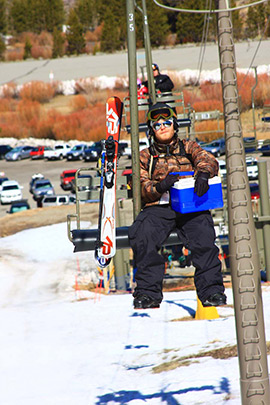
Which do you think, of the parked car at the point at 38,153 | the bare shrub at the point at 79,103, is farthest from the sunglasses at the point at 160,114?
the bare shrub at the point at 79,103

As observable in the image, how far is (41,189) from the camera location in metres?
48.8

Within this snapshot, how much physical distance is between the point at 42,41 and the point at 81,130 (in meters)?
56.7

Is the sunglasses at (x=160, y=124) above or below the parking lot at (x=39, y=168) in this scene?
above

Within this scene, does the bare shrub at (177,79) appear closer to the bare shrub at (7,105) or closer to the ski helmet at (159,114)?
the bare shrub at (7,105)

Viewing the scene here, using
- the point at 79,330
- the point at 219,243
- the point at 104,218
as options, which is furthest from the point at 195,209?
the point at 219,243

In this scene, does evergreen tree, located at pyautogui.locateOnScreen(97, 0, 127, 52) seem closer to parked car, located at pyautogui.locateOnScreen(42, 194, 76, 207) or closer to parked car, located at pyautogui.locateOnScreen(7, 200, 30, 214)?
parked car, located at pyautogui.locateOnScreen(42, 194, 76, 207)

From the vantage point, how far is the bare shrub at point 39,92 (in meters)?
88.6

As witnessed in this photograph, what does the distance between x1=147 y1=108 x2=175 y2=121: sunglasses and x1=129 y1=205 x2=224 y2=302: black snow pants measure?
3.42 ft

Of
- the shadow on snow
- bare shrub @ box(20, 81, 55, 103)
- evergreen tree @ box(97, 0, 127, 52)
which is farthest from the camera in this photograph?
evergreen tree @ box(97, 0, 127, 52)

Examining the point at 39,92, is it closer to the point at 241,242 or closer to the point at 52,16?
the point at 52,16

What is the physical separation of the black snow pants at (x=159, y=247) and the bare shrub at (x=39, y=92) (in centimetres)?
8330

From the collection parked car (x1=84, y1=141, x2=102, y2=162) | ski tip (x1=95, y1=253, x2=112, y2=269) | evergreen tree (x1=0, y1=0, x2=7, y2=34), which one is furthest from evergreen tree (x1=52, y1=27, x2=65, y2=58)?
ski tip (x1=95, y1=253, x2=112, y2=269)

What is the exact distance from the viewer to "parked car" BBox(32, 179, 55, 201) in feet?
158

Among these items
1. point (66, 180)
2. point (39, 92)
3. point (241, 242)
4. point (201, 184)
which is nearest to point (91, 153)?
point (66, 180)
